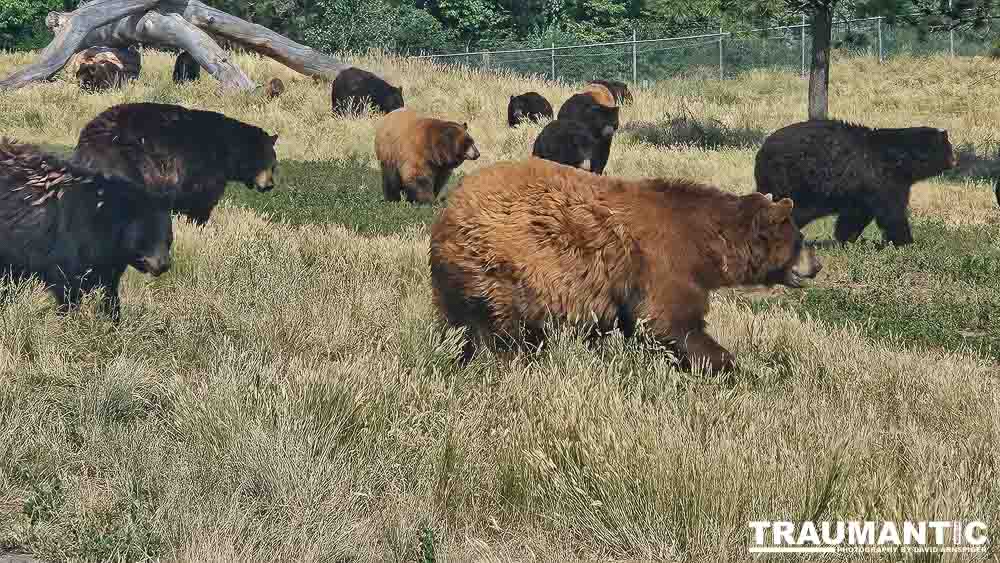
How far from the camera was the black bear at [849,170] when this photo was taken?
484 inches

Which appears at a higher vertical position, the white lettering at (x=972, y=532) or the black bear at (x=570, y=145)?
the white lettering at (x=972, y=532)

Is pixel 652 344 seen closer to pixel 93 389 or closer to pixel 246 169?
pixel 93 389

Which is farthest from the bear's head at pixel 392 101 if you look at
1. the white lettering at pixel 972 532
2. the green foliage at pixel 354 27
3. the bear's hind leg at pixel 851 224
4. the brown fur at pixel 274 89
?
the green foliage at pixel 354 27

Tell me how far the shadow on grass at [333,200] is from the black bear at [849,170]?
419 cm

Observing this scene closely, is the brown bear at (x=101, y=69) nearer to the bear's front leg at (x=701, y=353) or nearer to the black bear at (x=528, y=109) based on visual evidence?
the black bear at (x=528, y=109)

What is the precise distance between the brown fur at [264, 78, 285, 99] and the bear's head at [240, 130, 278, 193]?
51.4ft

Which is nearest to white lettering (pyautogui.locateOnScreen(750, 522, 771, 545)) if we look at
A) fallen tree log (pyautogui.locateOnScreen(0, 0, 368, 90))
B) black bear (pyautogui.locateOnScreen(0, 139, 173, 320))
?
black bear (pyautogui.locateOnScreen(0, 139, 173, 320))

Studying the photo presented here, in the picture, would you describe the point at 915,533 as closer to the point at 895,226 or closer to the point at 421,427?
the point at 421,427

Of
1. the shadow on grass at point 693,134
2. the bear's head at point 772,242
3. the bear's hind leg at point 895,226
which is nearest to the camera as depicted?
the bear's head at point 772,242

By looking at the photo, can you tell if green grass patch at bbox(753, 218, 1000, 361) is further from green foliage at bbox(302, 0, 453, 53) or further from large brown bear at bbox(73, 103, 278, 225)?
green foliage at bbox(302, 0, 453, 53)

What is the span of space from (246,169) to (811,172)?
5.95 metres

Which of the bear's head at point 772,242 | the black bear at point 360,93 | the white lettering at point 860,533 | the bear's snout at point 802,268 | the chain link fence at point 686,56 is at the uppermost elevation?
the bear's head at point 772,242

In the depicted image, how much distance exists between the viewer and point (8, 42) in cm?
5644

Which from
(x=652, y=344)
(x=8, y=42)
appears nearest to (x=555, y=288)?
(x=652, y=344)
